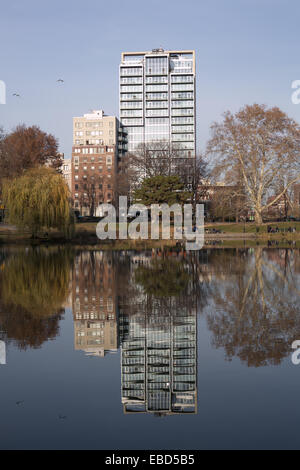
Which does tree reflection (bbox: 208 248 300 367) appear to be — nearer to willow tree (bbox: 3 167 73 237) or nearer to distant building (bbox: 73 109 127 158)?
willow tree (bbox: 3 167 73 237)

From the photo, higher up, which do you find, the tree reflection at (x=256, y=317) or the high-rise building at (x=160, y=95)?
the high-rise building at (x=160, y=95)

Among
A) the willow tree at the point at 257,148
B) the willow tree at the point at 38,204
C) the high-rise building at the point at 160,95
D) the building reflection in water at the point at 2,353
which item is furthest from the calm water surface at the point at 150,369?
the high-rise building at the point at 160,95

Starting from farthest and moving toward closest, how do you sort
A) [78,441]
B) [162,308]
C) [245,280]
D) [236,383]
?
[245,280]
[162,308]
[236,383]
[78,441]

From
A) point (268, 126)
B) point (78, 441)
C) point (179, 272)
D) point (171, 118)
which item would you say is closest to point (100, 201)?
point (171, 118)

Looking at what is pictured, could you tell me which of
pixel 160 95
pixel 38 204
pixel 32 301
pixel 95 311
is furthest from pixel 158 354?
pixel 160 95

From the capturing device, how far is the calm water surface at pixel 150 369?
6.56 m

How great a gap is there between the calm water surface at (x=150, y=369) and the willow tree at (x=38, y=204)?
31.3 meters

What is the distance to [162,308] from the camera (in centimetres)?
1490

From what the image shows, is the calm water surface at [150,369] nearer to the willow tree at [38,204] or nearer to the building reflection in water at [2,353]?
the building reflection in water at [2,353]

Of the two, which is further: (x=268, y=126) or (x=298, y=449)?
(x=268, y=126)

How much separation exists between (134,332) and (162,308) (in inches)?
122

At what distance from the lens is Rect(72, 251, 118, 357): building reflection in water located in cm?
1109

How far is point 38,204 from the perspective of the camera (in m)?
48.9
